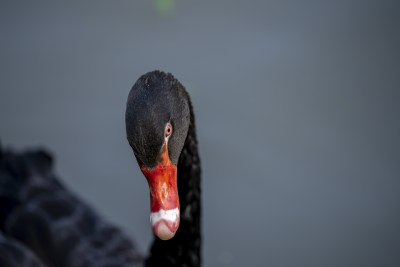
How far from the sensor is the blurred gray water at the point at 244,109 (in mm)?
3303

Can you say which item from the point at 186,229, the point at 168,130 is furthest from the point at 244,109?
the point at 168,130

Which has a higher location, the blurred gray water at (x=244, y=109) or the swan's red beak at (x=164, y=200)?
the blurred gray water at (x=244, y=109)

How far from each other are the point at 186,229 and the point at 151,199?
1.86ft

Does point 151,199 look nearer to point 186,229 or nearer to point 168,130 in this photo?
point 168,130

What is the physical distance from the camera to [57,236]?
9.00ft

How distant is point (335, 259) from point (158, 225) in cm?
197

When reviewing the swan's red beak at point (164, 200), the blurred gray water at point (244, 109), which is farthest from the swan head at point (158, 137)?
the blurred gray water at point (244, 109)

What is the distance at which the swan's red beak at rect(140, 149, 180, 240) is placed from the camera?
1.59 metres

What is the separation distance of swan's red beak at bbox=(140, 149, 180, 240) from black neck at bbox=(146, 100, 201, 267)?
42cm

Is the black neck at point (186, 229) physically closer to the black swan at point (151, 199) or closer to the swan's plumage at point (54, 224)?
the black swan at point (151, 199)

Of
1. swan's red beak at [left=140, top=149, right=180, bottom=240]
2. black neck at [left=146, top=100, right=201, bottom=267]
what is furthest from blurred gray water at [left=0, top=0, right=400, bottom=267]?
swan's red beak at [left=140, top=149, right=180, bottom=240]

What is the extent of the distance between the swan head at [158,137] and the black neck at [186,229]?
40cm

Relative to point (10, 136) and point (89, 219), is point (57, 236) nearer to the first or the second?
point (89, 219)

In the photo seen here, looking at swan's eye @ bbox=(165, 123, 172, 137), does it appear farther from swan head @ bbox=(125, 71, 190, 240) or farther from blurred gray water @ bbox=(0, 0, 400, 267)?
blurred gray water @ bbox=(0, 0, 400, 267)
